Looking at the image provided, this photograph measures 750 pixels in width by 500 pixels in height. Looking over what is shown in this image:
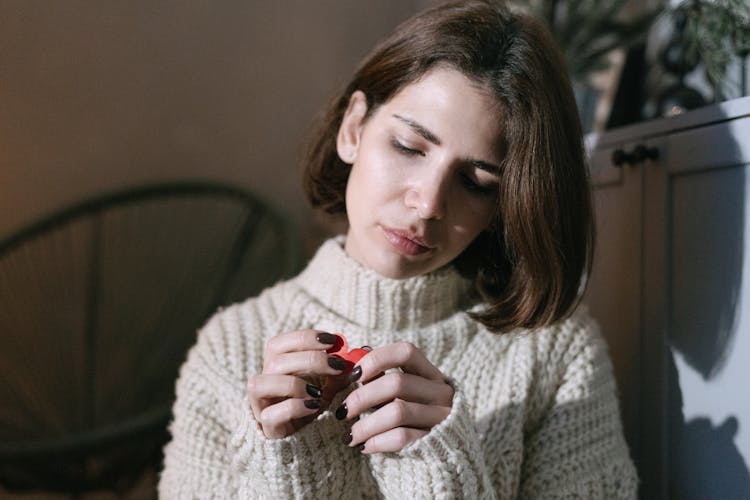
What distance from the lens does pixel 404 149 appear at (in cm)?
78

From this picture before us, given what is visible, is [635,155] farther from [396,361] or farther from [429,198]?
[396,361]

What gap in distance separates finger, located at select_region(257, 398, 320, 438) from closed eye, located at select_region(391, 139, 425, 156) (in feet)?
1.02

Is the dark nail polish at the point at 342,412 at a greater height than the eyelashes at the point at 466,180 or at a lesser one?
lesser

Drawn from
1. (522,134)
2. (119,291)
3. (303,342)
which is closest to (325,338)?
(303,342)

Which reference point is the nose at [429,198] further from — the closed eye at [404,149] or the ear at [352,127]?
the ear at [352,127]

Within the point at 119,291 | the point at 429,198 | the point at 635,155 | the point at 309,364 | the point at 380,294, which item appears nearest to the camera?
the point at 309,364

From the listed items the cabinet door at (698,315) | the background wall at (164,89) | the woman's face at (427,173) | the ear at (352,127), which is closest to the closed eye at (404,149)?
the woman's face at (427,173)

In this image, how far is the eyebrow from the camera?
2.48ft

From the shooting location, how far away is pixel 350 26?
75.9 inches

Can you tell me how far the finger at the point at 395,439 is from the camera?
0.66 m

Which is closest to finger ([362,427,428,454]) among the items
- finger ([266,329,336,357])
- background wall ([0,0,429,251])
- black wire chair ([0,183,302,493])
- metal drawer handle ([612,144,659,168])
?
finger ([266,329,336,357])

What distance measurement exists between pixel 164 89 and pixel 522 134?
1222 mm

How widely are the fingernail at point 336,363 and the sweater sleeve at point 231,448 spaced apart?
0.32 feet

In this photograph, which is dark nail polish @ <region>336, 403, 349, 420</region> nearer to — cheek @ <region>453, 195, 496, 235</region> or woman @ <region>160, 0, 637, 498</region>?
woman @ <region>160, 0, 637, 498</region>
